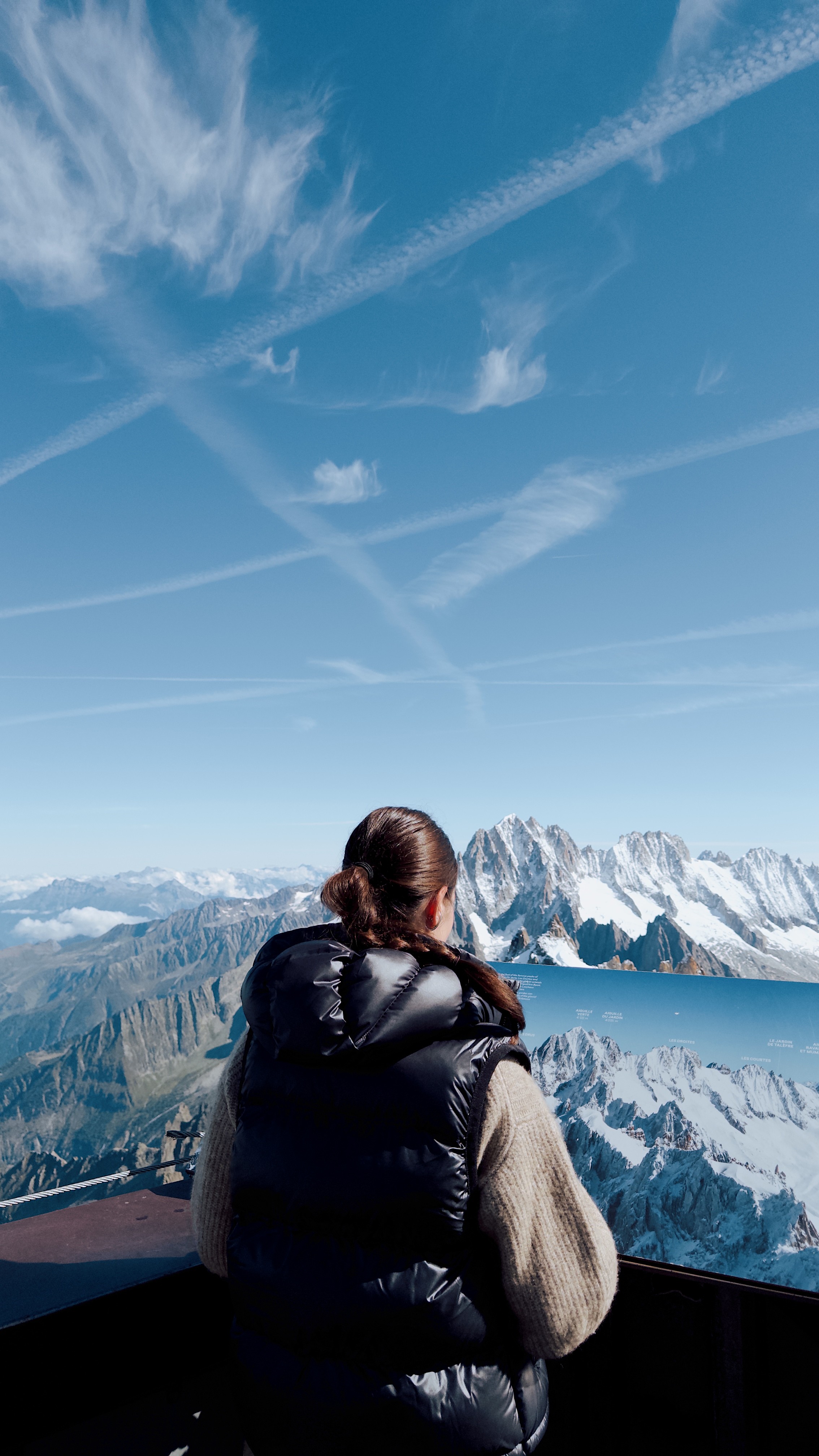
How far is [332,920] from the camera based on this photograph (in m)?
1.54

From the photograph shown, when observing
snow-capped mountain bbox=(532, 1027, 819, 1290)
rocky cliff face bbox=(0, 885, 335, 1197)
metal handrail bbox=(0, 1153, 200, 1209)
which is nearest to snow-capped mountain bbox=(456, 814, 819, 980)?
rocky cliff face bbox=(0, 885, 335, 1197)

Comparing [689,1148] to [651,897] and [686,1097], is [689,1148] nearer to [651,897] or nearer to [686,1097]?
[686,1097]

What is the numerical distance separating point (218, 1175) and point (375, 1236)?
45 cm

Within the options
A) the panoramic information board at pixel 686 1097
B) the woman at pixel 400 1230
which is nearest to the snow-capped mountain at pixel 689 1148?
the panoramic information board at pixel 686 1097

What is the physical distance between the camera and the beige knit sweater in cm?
115

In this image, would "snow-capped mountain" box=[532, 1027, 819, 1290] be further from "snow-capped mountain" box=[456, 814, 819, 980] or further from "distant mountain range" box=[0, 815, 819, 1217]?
"snow-capped mountain" box=[456, 814, 819, 980]

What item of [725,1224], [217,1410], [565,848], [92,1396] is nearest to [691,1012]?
[725,1224]

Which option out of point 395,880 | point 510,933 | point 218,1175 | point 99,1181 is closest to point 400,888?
point 395,880

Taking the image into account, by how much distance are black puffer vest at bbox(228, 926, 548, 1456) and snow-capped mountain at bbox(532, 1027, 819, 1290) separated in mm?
1933

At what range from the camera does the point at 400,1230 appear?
1.14m

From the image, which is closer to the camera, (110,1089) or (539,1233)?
(539,1233)

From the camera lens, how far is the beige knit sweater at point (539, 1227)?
1.15 m

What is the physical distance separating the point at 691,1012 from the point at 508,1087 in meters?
2.79

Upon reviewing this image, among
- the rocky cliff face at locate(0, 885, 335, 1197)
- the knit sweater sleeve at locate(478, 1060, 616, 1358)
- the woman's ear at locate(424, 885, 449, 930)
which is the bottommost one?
the rocky cliff face at locate(0, 885, 335, 1197)
